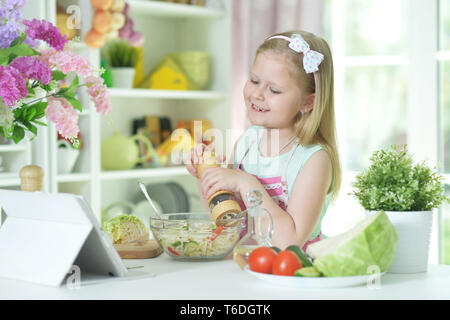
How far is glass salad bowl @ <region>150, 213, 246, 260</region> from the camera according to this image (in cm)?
149

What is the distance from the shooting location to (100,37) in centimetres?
321

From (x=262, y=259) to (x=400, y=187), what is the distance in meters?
0.33

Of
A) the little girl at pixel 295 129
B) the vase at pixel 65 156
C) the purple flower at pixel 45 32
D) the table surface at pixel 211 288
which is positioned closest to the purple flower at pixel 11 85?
the purple flower at pixel 45 32

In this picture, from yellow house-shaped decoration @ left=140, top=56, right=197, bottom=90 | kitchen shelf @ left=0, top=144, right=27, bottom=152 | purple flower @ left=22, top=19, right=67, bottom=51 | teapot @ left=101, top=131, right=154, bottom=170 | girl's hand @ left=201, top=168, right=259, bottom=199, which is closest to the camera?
purple flower @ left=22, top=19, right=67, bottom=51

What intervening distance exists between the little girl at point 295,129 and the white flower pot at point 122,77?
5.64 ft

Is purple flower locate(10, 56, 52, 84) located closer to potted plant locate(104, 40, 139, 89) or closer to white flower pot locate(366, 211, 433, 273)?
white flower pot locate(366, 211, 433, 273)

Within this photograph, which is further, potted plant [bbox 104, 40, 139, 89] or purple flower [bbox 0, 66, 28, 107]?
potted plant [bbox 104, 40, 139, 89]

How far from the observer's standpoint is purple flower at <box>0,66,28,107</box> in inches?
52.5

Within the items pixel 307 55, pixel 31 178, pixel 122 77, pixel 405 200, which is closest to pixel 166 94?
pixel 122 77

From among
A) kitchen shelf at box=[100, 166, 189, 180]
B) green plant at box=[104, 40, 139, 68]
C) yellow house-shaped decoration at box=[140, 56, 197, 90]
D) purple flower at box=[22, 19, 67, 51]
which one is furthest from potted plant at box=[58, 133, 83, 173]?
purple flower at box=[22, 19, 67, 51]

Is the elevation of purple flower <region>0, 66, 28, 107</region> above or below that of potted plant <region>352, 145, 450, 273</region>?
above

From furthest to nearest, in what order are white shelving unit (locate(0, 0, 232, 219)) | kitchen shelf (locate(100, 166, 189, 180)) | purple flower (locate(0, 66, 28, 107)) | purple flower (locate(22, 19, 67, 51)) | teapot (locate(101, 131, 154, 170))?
teapot (locate(101, 131, 154, 170)) < kitchen shelf (locate(100, 166, 189, 180)) < white shelving unit (locate(0, 0, 232, 219)) < purple flower (locate(22, 19, 67, 51)) < purple flower (locate(0, 66, 28, 107))

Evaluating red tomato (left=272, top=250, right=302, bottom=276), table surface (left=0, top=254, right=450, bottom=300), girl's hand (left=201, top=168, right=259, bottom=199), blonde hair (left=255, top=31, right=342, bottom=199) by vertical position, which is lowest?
table surface (left=0, top=254, right=450, bottom=300)

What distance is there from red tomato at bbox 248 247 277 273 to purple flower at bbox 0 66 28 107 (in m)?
0.57
